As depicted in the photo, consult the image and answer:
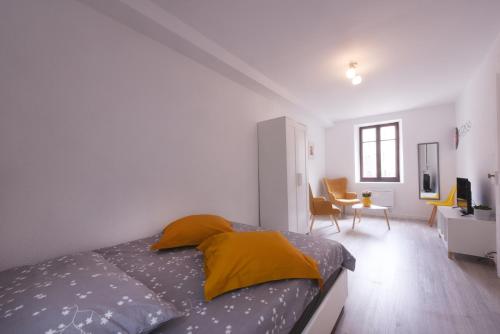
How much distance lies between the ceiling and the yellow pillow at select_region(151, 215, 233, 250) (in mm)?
1859

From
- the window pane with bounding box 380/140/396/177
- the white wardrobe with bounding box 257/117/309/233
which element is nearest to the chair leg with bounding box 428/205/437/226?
the window pane with bounding box 380/140/396/177

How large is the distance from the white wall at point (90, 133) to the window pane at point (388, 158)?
4.70 metres

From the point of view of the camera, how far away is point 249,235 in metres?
1.32

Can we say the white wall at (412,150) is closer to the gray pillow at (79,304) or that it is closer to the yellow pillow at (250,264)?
the yellow pillow at (250,264)

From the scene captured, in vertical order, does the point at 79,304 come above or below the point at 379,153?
below

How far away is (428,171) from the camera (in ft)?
15.1

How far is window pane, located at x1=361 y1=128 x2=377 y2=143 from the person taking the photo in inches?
213

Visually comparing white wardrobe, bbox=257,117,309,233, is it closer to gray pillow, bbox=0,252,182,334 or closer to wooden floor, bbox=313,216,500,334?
wooden floor, bbox=313,216,500,334

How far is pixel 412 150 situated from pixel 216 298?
5.53m

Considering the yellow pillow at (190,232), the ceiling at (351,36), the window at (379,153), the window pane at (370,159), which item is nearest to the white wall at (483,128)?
the ceiling at (351,36)

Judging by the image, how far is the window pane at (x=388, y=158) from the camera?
512cm

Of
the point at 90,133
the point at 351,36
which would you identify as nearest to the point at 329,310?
the point at 90,133

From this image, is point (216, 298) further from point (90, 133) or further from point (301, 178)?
point (301, 178)

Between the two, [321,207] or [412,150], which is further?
[412,150]
